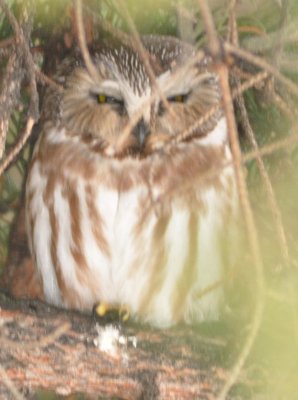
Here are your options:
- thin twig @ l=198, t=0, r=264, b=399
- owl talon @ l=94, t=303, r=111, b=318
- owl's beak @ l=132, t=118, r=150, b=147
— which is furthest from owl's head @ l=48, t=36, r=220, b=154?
thin twig @ l=198, t=0, r=264, b=399

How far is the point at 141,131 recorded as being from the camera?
184 centimetres

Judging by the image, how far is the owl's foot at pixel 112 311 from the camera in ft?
6.69

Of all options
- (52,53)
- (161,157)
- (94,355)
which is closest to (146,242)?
(161,157)

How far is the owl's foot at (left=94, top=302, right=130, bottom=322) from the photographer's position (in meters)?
2.04

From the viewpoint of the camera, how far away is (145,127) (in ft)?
6.04

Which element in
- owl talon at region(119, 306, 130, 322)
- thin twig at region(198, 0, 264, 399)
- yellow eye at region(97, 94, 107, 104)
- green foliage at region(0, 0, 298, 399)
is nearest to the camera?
thin twig at region(198, 0, 264, 399)

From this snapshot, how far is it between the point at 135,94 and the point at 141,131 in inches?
3.4

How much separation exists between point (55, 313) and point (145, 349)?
23cm

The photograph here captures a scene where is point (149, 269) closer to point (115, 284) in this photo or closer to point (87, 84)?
point (115, 284)

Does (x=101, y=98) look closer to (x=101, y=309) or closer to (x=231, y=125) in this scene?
(x=101, y=309)

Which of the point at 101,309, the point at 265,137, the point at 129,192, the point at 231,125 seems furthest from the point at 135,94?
the point at 231,125

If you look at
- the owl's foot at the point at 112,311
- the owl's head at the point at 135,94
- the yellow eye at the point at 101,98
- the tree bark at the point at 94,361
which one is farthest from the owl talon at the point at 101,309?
the yellow eye at the point at 101,98

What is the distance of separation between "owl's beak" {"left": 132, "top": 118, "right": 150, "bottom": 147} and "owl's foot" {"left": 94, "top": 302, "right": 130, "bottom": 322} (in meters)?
0.47

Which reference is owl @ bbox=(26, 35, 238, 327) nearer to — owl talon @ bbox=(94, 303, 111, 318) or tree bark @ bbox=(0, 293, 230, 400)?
owl talon @ bbox=(94, 303, 111, 318)
